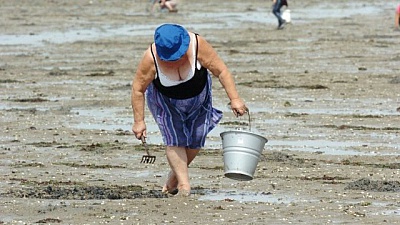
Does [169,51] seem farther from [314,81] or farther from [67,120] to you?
[314,81]

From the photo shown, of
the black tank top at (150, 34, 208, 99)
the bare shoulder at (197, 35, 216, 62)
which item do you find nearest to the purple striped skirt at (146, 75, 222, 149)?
the black tank top at (150, 34, 208, 99)

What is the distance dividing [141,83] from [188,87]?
37cm

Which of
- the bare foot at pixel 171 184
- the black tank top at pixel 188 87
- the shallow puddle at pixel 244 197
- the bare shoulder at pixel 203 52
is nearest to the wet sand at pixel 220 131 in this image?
the shallow puddle at pixel 244 197

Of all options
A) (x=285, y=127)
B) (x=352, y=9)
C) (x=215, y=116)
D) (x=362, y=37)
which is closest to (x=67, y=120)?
(x=285, y=127)

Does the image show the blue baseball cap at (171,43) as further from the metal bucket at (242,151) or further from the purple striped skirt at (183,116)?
the metal bucket at (242,151)

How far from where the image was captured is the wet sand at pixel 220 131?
8.80 metres

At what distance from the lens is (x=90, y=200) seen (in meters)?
9.12

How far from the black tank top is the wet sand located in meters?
0.80

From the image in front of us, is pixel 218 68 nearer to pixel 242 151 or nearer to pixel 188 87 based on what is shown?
pixel 188 87

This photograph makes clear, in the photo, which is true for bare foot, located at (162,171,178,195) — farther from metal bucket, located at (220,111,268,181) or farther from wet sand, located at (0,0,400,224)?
metal bucket, located at (220,111,268,181)

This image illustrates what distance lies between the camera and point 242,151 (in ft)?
29.1

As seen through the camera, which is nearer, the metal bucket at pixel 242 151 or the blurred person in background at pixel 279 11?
the metal bucket at pixel 242 151

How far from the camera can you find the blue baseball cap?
8.74 meters

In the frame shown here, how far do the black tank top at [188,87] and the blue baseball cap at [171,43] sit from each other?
0.36 m
